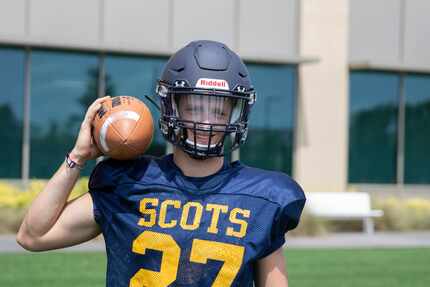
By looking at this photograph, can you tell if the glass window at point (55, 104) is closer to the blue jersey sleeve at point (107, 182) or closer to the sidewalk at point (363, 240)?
the sidewalk at point (363, 240)

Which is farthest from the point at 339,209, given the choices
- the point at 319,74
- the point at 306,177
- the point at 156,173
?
the point at 156,173

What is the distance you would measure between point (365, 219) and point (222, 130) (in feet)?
43.6

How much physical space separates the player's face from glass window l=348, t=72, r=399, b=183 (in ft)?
53.2

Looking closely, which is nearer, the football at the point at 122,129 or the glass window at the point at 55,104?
the football at the point at 122,129

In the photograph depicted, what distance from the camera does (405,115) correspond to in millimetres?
19312

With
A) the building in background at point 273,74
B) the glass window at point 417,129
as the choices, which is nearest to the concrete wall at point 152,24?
the building in background at point 273,74

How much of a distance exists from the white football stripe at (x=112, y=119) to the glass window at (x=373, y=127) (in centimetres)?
1615

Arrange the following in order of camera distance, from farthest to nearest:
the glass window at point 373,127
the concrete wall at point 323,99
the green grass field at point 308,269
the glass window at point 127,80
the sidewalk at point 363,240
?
the glass window at point 373,127 → the concrete wall at point 323,99 → the glass window at point 127,80 → the sidewalk at point 363,240 → the green grass field at point 308,269

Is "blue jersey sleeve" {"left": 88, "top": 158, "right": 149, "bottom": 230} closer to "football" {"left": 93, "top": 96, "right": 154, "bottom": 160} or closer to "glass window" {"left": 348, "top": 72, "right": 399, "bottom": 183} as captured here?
"football" {"left": 93, "top": 96, "right": 154, "bottom": 160}

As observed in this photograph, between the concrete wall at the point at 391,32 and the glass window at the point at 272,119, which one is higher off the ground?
the concrete wall at the point at 391,32

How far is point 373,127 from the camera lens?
1892 centimetres

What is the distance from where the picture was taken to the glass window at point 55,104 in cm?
1609

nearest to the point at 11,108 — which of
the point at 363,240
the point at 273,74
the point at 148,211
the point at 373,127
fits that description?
the point at 273,74

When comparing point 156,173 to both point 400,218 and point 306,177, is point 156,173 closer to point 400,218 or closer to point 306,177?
point 400,218
